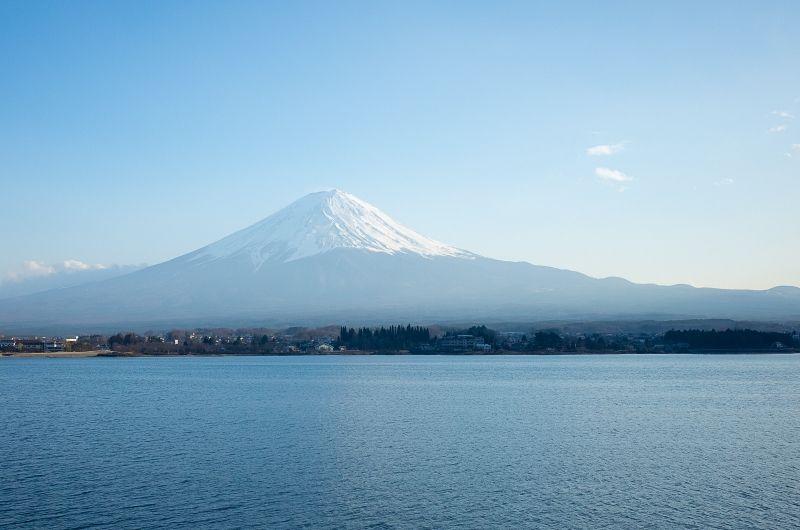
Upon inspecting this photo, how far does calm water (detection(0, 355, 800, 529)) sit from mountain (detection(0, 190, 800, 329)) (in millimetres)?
84947

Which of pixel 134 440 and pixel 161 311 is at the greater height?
pixel 161 311

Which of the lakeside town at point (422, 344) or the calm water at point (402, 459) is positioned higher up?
the lakeside town at point (422, 344)

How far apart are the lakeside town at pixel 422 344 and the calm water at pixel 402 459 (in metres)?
36.1

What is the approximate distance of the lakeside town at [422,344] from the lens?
64.8m

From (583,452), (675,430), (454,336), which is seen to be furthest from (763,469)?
(454,336)

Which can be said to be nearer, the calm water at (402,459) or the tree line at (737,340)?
the calm water at (402,459)

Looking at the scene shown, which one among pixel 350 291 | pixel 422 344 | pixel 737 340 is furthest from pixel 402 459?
pixel 350 291

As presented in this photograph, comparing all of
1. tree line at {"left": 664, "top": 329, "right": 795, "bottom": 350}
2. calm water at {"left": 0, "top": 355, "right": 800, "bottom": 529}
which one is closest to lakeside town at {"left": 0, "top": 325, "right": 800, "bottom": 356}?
tree line at {"left": 664, "top": 329, "right": 795, "bottom": 350}

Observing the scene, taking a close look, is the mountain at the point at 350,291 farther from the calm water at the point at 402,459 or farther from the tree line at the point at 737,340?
the calm water at the point at 402,459

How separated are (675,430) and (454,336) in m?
50.6

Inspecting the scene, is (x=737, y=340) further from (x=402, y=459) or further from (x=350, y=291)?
(x=350, y=291)

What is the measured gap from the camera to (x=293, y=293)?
457 ft

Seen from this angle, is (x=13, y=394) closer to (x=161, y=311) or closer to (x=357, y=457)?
(x=357, y=457)

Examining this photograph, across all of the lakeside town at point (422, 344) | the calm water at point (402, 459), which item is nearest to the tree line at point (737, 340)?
the lakeside town at point (422, 344)
